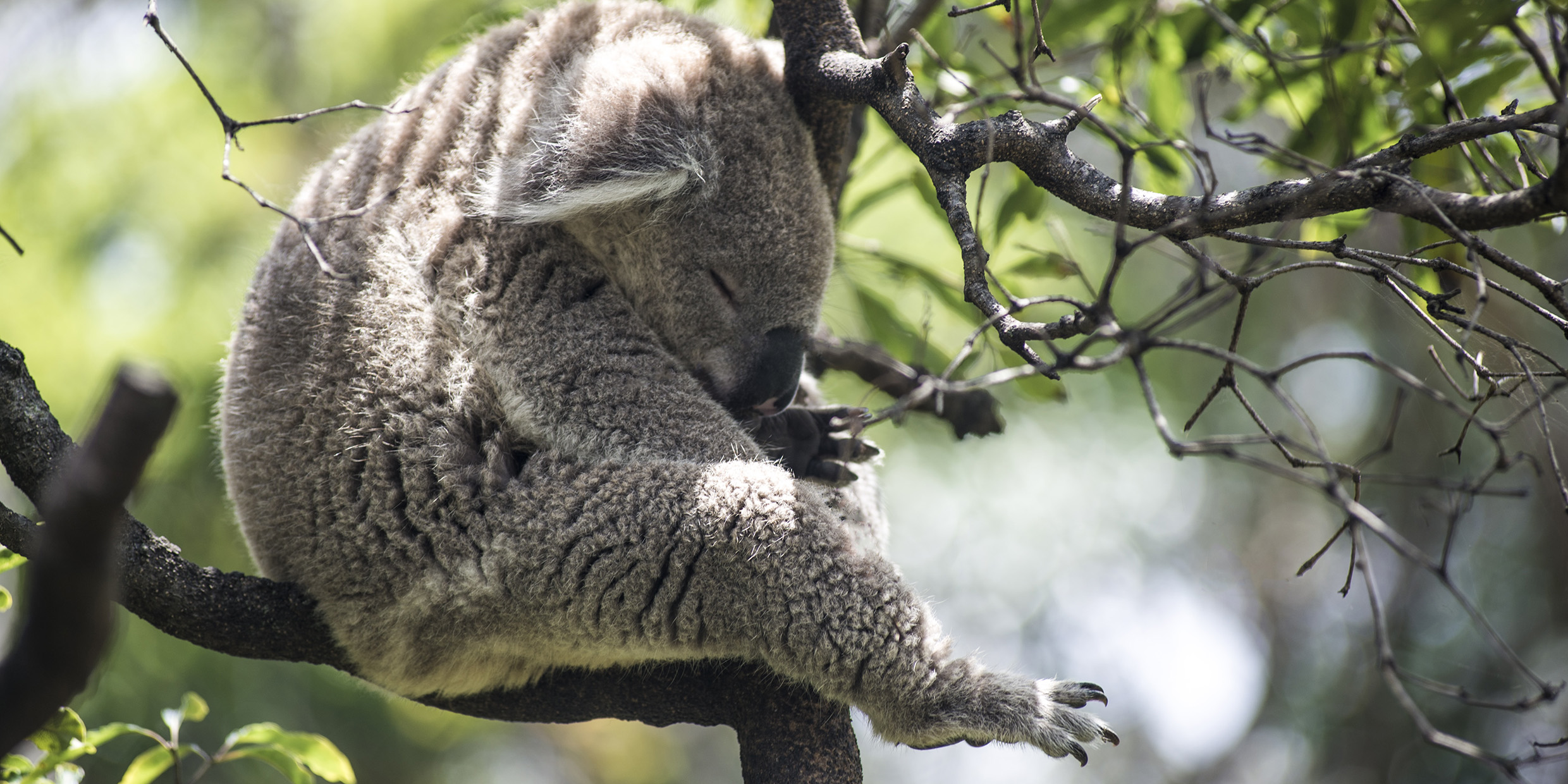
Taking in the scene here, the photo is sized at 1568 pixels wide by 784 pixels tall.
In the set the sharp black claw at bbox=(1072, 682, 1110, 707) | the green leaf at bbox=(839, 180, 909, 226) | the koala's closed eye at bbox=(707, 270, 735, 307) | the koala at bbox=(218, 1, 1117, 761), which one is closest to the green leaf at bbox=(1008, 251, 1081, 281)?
the green leaf at bbox=(839, 180, 909, 226)

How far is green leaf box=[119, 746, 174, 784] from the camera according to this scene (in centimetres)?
202

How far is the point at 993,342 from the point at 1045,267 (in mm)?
310

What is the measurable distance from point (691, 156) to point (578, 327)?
48cm

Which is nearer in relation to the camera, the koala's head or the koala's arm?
the koala's arm

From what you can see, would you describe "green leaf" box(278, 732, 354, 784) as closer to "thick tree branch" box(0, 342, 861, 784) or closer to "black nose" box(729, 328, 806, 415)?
"thick tree branch" box(0, 342, 861, 784)

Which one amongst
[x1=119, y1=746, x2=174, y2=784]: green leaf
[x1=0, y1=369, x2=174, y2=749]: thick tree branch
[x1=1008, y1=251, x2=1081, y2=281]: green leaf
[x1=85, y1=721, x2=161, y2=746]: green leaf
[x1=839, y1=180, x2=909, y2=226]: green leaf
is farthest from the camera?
[x1=839, y1=180, x2=909, y2=226]: green leaf

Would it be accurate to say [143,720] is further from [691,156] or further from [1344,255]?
[1344,255]

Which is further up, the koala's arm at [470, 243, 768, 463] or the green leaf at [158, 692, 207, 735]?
the koala's arm at [470, 243, 768, 463]

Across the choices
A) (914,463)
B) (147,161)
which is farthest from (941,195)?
(914,463)

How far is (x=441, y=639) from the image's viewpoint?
198cm

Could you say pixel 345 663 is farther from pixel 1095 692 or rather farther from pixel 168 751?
pixel 1095 692

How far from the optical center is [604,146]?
7.16 feet

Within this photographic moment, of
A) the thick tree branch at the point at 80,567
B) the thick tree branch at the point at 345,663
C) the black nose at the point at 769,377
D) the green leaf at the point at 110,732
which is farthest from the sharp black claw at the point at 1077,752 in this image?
the green leaf at the point at 110,732

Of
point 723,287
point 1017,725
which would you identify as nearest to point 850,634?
point 1017,725
